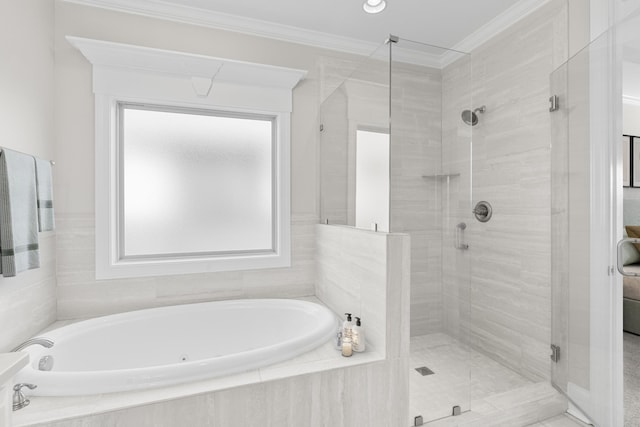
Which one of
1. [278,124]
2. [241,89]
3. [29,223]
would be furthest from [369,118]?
[29,223]

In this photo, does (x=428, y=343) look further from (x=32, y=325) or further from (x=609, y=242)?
(x=32, y=325)

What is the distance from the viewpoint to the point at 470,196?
6.07 ft

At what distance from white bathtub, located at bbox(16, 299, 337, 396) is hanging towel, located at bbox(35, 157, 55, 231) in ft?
1.96

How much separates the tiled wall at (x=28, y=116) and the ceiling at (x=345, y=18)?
41cm

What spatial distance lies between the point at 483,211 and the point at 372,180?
1107mm

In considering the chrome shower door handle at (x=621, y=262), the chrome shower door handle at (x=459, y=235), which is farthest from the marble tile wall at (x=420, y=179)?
the chrome shower door handle at (x=621, y=262)

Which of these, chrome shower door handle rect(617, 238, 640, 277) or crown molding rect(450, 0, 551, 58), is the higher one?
crown molding rect(450, 0, 551, 58)

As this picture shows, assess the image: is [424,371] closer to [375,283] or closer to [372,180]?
[375,283]

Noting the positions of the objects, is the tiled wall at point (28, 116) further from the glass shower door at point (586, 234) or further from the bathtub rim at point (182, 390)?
the glass shower door at point (586, 234)

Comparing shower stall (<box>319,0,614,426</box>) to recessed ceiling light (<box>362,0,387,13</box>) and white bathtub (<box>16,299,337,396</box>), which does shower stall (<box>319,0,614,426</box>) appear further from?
white bathtub (<box>16,299,337,396</box>)

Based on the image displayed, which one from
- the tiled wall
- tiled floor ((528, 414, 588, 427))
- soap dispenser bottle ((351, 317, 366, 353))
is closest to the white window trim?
the tiled wall

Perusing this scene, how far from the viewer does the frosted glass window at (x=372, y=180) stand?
177cm

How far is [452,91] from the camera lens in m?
1.88

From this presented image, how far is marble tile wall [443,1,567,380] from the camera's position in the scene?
6.55 feet
